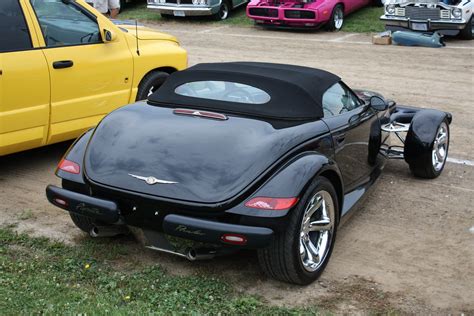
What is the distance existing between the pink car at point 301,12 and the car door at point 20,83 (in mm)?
10661

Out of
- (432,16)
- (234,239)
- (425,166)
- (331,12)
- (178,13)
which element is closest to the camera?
(234,239)

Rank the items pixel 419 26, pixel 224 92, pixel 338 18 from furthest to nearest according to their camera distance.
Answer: pixel 338 18 → pixel 419 26 → pixel 224 92

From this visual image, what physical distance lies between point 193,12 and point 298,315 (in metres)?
14.9

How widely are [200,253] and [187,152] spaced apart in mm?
656

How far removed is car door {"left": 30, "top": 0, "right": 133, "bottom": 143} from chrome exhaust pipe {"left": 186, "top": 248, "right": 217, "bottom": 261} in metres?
2.69

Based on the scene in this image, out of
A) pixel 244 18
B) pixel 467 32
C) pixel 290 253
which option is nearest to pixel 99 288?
pixel 290 253

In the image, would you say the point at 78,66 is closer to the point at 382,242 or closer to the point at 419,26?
the point at 382,242

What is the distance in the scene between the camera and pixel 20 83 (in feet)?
19.8

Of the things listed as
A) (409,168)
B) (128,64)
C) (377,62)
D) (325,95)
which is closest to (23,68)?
(128,64)

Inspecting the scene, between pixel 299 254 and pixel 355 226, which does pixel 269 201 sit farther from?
pixel 355 226

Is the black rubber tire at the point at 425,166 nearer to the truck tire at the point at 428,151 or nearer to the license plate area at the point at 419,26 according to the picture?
the truck tire at the point at 428,151

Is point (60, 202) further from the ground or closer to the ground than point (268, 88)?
closer to the ground

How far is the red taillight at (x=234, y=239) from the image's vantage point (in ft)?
13.1

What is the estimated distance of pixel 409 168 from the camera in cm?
667
